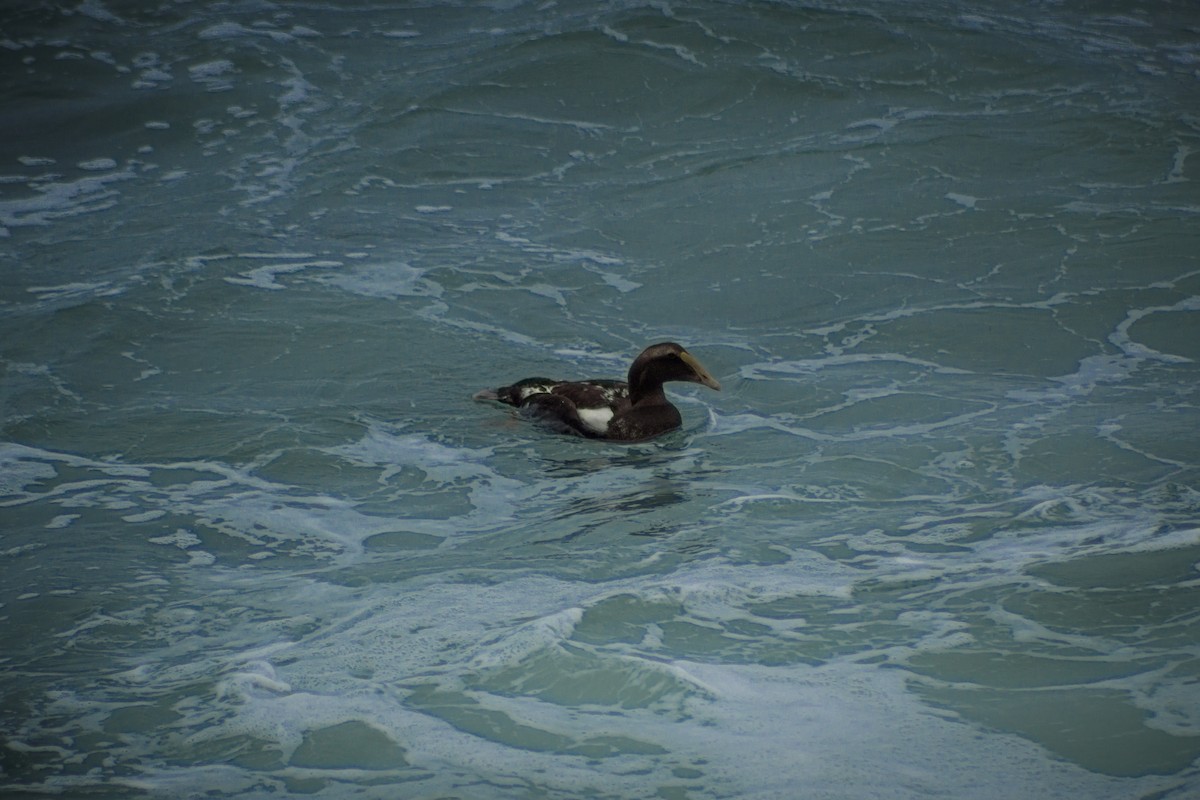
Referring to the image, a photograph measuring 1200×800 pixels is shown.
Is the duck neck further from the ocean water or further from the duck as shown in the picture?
the ocean water

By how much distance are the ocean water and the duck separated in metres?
0.19

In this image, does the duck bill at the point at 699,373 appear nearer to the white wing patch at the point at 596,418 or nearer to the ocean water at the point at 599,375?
the ocean water at the point at 599,375

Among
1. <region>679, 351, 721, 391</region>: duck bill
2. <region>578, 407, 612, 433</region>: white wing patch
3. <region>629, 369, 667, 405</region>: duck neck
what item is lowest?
<region>578, 407, 612, 433</region>: white wing patch

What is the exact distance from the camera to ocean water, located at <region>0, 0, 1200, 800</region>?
16.6ft

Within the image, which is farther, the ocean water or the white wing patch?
the white wing patch

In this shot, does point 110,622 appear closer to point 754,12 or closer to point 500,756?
point 500,756

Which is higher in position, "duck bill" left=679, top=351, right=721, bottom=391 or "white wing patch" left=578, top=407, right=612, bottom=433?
"duck bill" left=679, top=351, right=721, bottom=391

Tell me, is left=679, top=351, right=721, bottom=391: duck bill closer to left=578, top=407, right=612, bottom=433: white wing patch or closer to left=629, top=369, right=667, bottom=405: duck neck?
left=629, top=369, right=667, bottom=405: duck neck

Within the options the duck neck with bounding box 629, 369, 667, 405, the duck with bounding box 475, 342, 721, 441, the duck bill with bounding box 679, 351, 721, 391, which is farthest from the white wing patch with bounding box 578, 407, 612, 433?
the duck bill with bounding box 679, 351, 721, 391

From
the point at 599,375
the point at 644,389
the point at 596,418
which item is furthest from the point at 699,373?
the point at 599,375

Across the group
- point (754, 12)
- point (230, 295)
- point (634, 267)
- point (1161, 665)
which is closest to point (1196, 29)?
point (754, 12)

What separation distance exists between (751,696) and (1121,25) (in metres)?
15.5

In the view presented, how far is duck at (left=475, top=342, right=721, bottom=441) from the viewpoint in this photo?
867 centimetres

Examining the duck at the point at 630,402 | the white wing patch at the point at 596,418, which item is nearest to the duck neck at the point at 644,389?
the duck at the point at 630,402
